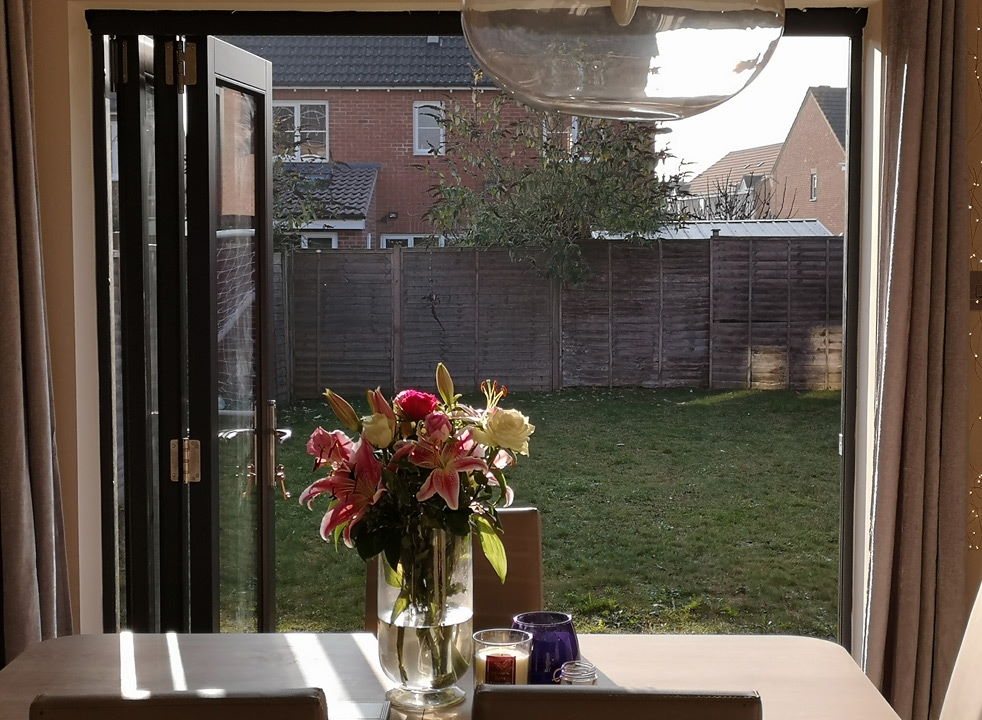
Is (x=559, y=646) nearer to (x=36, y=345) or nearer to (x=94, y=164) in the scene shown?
(x=36, y=345)

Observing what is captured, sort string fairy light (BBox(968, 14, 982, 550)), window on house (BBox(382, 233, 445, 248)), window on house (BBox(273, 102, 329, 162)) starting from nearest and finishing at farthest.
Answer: string fairy light (BBox(968, 14, 982, 550)) → window on house (BBox(273, 102, 329, 162)) → window on house (BBox(382, 233, 445, 248))

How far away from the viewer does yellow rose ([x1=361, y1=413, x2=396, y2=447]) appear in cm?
134

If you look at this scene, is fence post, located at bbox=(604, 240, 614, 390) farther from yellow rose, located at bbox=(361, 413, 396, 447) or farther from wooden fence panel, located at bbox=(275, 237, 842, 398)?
yellow rose, located at bbox=(361, 413, 396, 447)

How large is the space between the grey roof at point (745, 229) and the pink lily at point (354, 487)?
5.29 meters

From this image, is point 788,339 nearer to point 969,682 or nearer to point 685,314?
point 685,314

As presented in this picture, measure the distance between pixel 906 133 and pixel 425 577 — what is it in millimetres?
1523

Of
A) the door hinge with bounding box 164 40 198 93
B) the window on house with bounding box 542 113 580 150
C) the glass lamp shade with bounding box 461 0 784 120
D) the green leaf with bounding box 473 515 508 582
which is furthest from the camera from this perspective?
the window on house with bounding box 542 113 580 150

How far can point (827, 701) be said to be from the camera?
1.50m

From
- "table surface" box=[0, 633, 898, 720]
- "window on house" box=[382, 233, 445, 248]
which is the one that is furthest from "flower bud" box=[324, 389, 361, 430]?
"window on house" box=[382, 233, 445, 248]

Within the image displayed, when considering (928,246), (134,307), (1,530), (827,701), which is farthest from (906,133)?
(1,530)

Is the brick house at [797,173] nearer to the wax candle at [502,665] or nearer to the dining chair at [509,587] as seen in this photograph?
the dining chair at [509,587]

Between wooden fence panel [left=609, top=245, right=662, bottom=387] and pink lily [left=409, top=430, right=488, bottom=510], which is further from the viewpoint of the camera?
wooden fence panel [left=609, top=245, right=662, bottom=387]

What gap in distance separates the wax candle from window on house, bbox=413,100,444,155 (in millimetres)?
5059

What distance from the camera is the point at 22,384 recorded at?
232cm
